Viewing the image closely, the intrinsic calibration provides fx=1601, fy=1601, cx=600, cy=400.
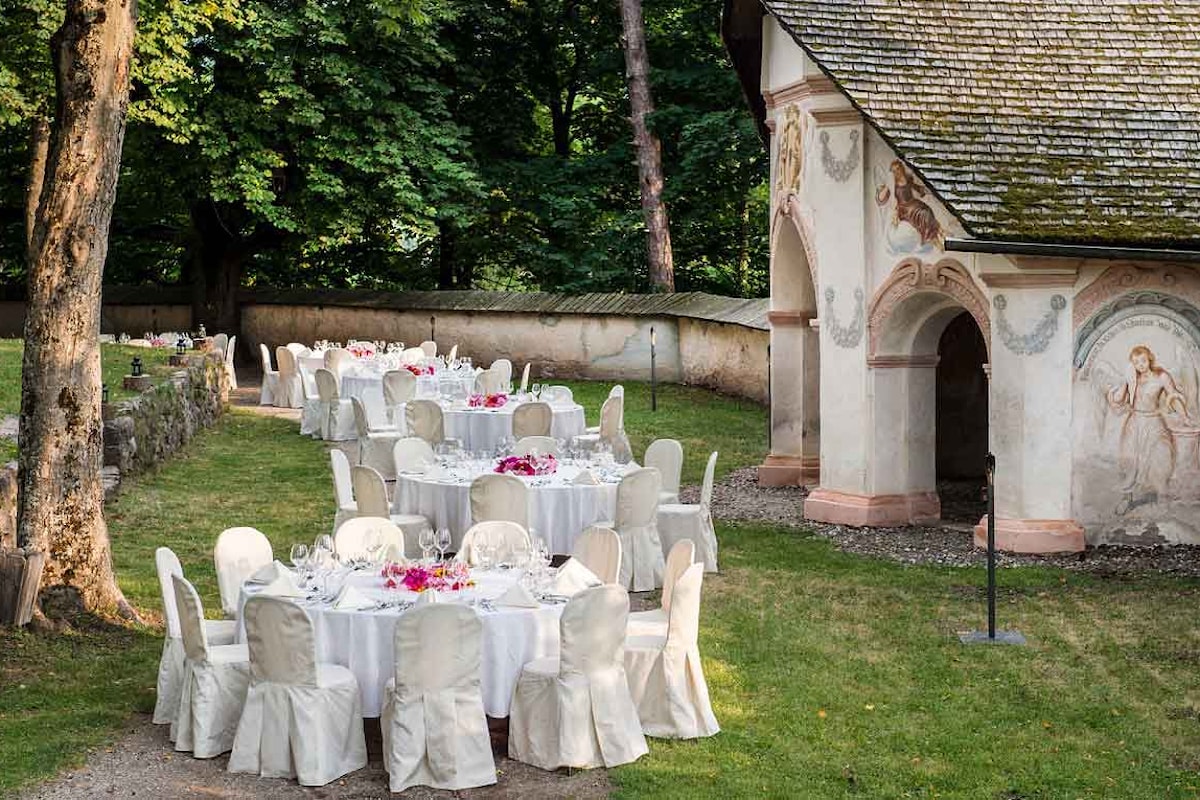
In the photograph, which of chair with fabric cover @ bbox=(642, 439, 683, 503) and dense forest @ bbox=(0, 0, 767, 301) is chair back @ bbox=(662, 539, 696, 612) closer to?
chair with fabric cover @ bbox=(642, 439, 683, 503)

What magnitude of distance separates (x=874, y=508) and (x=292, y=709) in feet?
29.7

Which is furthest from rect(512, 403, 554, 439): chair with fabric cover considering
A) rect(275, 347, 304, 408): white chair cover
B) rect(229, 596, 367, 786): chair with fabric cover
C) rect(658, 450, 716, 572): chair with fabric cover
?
rect(229, 596, 367, 786): chair with fabric cover

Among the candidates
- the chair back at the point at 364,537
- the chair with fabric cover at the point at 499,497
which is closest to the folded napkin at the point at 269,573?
the chair back at the point at 364,537

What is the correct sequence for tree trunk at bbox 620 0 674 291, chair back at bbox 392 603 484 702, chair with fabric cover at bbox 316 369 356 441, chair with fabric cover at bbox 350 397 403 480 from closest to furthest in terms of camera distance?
chair back at bbox 392 603 484 702, chair with fabric cover at bbox 350 397 403 480, chair with fabric cover at bbox 316 369 356 441, tree trunk at bbox 620 0 674 291

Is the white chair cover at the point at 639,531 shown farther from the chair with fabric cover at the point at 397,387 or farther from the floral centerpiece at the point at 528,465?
the chair with fabric cover at the point at 397,387

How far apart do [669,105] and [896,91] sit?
689 inches

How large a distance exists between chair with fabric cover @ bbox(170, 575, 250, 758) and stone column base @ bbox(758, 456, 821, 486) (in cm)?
1091

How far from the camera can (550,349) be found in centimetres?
3130

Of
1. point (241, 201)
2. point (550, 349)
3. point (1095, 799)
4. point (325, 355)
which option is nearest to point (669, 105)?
point (550, 349)

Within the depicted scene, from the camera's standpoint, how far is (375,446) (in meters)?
18.6

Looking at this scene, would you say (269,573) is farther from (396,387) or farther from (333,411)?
(333,411)

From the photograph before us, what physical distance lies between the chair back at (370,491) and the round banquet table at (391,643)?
13.4 ft

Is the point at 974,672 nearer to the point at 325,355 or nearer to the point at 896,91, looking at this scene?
the point at 896,91

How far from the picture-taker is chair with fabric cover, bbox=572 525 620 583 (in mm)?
10289
